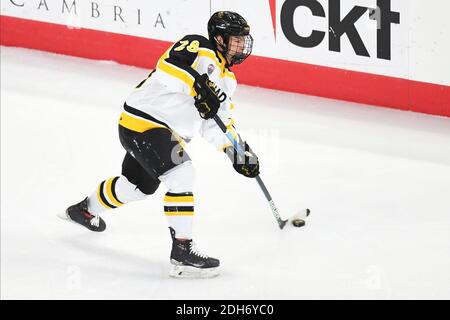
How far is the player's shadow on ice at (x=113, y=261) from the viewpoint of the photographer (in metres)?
5.49

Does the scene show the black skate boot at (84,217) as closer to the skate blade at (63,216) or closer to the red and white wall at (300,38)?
the skate blade at (63,216)

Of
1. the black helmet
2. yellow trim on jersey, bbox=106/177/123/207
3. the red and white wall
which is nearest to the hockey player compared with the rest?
the black helmet

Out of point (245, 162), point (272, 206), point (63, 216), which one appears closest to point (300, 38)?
point (272, 206)

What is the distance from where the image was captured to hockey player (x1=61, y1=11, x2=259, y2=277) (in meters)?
5.37

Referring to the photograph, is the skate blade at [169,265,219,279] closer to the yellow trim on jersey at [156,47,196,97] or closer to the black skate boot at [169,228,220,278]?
the black skate boot at [169,228,220,278]

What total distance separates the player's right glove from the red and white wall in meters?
2.38

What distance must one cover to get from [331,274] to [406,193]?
1095 millimetres

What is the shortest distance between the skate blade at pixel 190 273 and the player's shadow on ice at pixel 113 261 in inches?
2.4

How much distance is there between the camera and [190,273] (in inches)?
213

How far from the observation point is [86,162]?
22.1 ft

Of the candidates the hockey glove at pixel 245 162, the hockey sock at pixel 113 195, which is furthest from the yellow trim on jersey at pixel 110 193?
the hockey glove at pixel 245 162
